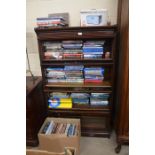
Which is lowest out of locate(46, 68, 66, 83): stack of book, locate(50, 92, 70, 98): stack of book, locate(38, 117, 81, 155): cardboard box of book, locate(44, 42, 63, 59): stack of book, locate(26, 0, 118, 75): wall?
locate(38, 117, 81, 155): cardboard box of book

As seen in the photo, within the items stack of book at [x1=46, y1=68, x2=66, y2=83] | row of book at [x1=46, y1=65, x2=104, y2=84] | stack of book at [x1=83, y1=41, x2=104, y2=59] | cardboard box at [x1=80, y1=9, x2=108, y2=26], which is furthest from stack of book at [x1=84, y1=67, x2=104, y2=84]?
cardboard box at [x1=80, y1=9, x2=108, y2=26]

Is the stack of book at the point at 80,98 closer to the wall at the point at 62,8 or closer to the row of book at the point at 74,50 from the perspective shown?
the row of book at the point at 74,50

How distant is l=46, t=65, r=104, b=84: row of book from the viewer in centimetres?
185

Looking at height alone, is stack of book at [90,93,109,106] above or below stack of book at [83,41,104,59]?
below

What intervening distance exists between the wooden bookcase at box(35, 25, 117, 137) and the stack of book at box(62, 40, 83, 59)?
5 centimetres

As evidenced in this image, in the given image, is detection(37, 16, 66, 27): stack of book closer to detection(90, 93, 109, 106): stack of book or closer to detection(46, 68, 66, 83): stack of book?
detection(46, 68, 66, 83): stack of book

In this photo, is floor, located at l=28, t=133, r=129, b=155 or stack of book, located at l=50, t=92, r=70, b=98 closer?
floor, located at l=28, t=133, r=129, b=155

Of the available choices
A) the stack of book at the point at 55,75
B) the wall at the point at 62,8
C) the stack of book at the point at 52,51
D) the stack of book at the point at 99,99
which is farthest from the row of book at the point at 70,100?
the wall at the point at 62,8

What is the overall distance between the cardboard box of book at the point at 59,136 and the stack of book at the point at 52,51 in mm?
783

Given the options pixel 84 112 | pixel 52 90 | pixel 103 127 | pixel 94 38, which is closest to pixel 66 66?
pixel 52 90
